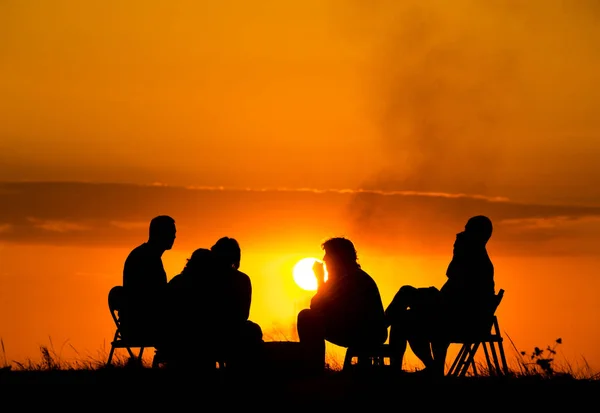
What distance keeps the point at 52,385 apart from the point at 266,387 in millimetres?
2006

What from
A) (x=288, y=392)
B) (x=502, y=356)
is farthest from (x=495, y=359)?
(x=288, y=392)

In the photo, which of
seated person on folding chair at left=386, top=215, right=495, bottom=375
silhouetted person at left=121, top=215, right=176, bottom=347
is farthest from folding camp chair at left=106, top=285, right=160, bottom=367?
seated person on folding chair at left=386, top=215, right=495, bottom=375

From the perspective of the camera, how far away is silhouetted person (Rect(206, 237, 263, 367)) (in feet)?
32.8

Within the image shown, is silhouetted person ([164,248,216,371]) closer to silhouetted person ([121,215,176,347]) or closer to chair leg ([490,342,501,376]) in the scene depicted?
silhouetted person ([121,215,176,347])

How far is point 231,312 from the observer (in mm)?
10047

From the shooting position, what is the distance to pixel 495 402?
9219 millimetres

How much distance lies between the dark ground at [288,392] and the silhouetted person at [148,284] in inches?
17.2

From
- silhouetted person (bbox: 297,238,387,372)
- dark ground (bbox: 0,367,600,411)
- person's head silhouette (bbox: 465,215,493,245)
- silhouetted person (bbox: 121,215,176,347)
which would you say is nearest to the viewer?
dark ground (bbox: 0,367,600,411)

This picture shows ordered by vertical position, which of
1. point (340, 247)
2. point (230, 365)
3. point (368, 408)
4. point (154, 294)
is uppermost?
point (340, 247)

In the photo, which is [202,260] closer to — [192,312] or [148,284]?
[192,312]

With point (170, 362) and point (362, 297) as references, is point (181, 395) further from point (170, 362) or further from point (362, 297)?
point (362, 297)

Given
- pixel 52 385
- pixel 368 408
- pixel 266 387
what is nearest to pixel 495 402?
pixel 368 408

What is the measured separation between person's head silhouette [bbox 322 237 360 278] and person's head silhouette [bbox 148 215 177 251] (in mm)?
1670

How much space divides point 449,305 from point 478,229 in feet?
2.73
